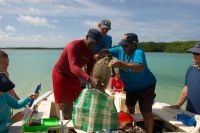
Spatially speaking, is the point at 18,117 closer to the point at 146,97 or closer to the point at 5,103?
the point at 5,103

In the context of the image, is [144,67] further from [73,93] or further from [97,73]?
[73,93]

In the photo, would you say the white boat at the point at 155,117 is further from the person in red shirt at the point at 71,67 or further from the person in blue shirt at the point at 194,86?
the person in red shirt at the point at 71,67

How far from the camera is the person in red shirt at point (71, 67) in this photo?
4258 millimetres

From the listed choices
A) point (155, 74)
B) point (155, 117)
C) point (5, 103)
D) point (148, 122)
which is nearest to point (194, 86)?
point (155, 117)

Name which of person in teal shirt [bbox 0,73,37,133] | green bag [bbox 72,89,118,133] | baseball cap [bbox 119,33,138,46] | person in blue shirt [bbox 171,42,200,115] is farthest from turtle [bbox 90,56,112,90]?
person in blue shirt [bbox 171,42,200,115]

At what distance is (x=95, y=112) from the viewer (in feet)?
12.8

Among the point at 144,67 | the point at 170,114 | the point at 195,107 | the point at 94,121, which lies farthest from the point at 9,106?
the point at 195,107

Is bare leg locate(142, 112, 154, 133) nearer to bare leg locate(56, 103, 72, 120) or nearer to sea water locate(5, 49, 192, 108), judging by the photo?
bare leg locate(56, 103, 72, 120)

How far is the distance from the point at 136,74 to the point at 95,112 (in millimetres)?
1039

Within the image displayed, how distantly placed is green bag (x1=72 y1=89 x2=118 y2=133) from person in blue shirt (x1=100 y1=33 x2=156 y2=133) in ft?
1.98

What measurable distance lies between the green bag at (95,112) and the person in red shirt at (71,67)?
13.8 inches

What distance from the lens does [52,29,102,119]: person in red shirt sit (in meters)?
4.26

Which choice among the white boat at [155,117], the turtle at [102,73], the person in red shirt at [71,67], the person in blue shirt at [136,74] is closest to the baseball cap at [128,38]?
→ the person in blue shirt at [136,74]

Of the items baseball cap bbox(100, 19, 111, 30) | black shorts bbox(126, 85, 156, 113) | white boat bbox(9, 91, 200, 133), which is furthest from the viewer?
baseball cap bbox(100, 19, 111, 30)
